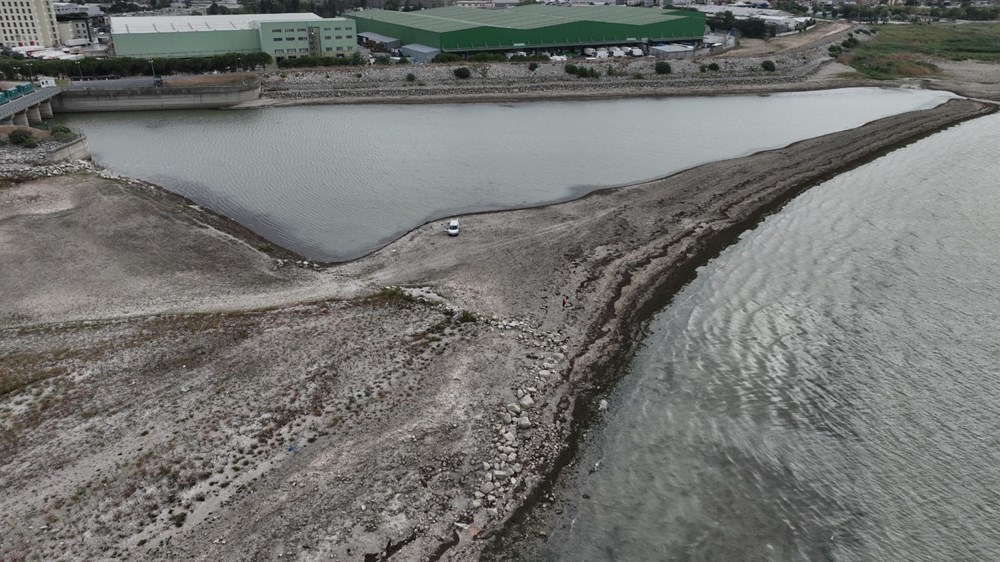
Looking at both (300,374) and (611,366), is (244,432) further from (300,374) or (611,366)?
(611,366)

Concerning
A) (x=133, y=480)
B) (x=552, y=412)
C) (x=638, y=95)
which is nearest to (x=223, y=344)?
(x=133, y=480)

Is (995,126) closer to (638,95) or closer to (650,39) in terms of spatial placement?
(638,95)

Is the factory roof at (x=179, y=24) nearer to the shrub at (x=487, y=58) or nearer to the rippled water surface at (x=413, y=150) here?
the shrub at (x=487, y=58)

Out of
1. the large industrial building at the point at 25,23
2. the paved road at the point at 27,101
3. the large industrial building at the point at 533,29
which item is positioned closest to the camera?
the paved road at the point at 27,101

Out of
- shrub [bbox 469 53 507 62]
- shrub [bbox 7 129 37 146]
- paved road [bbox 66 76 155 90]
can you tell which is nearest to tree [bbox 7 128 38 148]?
shrub [bbox 7 129 37 146]

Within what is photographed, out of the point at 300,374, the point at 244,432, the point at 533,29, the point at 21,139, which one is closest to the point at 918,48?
the point at 533,29

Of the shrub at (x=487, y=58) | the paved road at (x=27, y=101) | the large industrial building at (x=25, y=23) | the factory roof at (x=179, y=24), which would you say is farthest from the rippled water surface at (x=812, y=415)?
the large industrial building at (x=25, y=23)

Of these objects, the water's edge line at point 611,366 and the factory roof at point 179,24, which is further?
the factory roof at point 179,24
